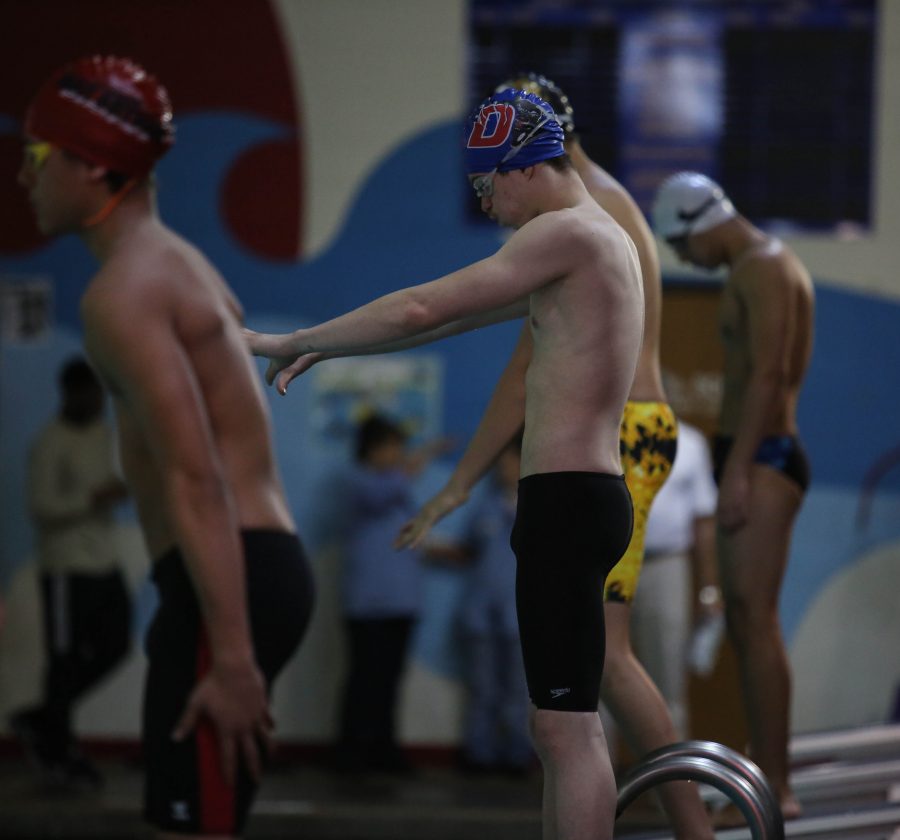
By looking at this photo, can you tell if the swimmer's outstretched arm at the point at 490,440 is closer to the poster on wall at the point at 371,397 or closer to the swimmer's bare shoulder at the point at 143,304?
the swimmer's bare shoulder at the point at 143,304

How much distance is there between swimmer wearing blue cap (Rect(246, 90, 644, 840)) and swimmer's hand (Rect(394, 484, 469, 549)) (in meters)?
0.44

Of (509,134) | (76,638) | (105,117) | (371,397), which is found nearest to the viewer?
(509,134)

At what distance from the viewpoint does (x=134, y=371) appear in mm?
2586

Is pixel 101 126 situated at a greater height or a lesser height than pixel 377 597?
greater

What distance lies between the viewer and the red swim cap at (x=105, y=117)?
2787 millimetres

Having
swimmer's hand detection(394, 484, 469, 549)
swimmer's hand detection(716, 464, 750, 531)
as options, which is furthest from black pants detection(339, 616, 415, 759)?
swimmer's hand detection(394, 484, 469, 549)

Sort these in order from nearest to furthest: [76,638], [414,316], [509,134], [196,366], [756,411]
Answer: [414,316] < [509,134] < [196,366] < [756,411] < [76,638]

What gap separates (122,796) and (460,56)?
14.0 ft

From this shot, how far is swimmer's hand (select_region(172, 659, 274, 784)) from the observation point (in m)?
2.62

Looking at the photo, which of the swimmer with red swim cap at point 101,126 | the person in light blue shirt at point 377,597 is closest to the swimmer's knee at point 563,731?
the swimmer with red swim cap at point 101,126

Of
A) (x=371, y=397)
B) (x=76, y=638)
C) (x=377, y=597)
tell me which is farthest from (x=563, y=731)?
(x=371, y=397)

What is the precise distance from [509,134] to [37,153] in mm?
966

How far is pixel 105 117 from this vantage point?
2795mm

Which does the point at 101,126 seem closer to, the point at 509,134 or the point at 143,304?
the point at 143,304
